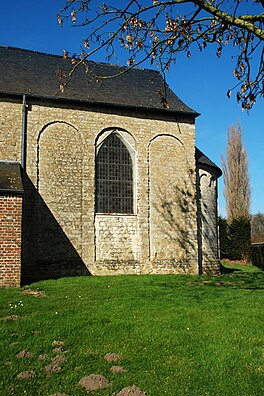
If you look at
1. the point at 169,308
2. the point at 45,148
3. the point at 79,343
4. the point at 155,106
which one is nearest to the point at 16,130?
the point at 45,148

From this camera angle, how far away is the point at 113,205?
52.4ft

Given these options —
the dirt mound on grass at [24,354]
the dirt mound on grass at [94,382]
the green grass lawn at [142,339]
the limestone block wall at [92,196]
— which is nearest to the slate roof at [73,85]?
the limestone block wall at [92,196]

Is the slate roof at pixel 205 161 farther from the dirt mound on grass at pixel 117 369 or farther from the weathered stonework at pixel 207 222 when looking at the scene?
the dirt mound on grass at pixel 117 369

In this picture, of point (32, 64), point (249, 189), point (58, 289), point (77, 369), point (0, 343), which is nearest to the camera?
point (77, 369)

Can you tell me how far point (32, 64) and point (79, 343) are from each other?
13772 mm

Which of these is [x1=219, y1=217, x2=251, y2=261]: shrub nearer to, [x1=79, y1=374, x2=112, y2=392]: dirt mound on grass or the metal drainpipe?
the metal drainpipe

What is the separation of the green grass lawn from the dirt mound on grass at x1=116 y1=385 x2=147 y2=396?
10cm

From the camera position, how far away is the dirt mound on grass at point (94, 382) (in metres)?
4.88

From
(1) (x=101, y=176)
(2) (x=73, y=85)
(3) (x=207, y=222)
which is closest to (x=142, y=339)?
(1) (x=101, y=176)

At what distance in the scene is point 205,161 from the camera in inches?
724

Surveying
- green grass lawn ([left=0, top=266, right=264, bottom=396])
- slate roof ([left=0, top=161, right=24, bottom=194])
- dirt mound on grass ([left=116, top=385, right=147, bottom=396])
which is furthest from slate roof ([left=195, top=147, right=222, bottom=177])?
dirt mound on grass ([left=116, top=385, right=147, bottom=396])

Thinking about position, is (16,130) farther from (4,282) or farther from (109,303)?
(109,303)

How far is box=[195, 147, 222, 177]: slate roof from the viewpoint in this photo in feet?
59.3

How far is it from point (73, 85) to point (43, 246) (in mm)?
6590
